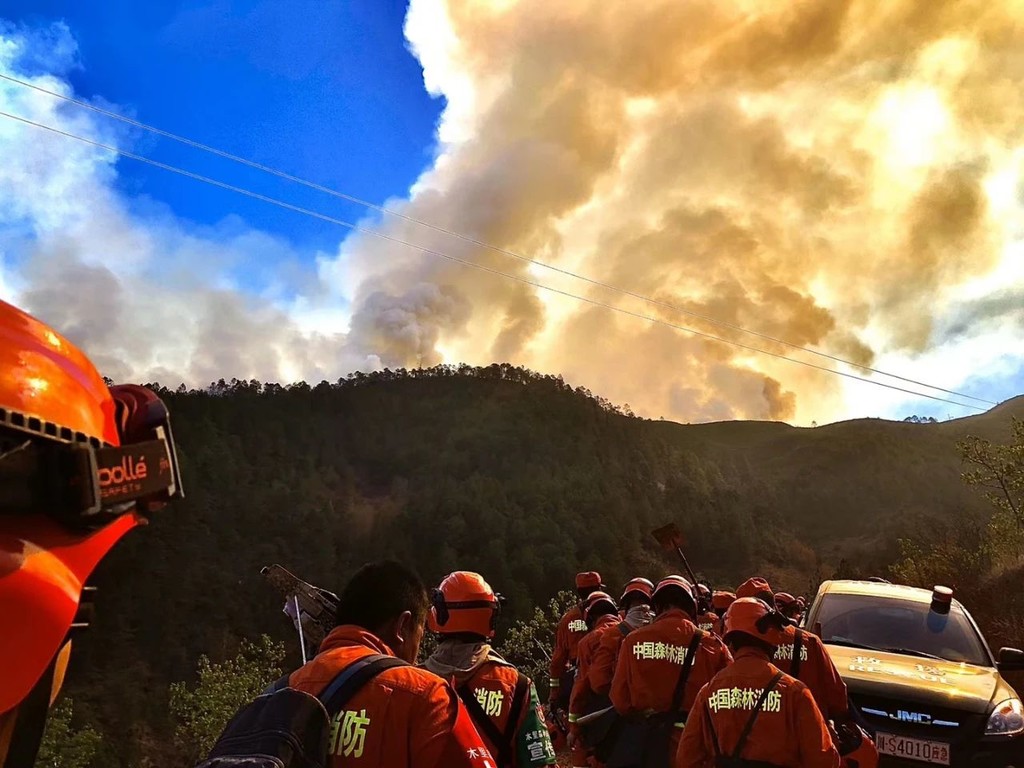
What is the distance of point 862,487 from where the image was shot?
5157 inches

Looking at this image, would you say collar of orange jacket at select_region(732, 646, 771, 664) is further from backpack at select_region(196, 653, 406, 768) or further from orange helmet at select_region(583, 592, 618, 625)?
orange helmet at select_region(583, 592, 618, 625)

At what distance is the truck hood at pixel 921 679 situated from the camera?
5.77m

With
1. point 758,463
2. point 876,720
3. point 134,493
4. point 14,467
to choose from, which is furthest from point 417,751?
point 758,463

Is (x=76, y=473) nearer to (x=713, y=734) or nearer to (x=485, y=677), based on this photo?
(x=485, y=677)

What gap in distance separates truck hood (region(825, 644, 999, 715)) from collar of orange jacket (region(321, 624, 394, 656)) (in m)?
5.01

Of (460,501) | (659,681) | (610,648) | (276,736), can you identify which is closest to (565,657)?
(610,648)

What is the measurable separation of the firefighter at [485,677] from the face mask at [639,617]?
263 cm

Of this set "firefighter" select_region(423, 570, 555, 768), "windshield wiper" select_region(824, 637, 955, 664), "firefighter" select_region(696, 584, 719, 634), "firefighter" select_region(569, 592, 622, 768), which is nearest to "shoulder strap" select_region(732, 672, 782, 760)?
"firefighter" select_region(423, 570, 555, 768)

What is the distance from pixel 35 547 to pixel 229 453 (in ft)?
362

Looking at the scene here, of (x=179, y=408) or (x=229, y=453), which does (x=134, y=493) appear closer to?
(x=229, y=453)

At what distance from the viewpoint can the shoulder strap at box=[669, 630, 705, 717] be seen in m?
5.12

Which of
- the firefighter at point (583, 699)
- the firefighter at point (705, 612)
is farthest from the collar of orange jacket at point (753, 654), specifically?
the firefighter at point (705, 612)

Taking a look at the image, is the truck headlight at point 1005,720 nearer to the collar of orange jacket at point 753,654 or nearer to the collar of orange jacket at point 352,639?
the collar of orange jacket at point 753,654

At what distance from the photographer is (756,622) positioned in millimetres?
4062
